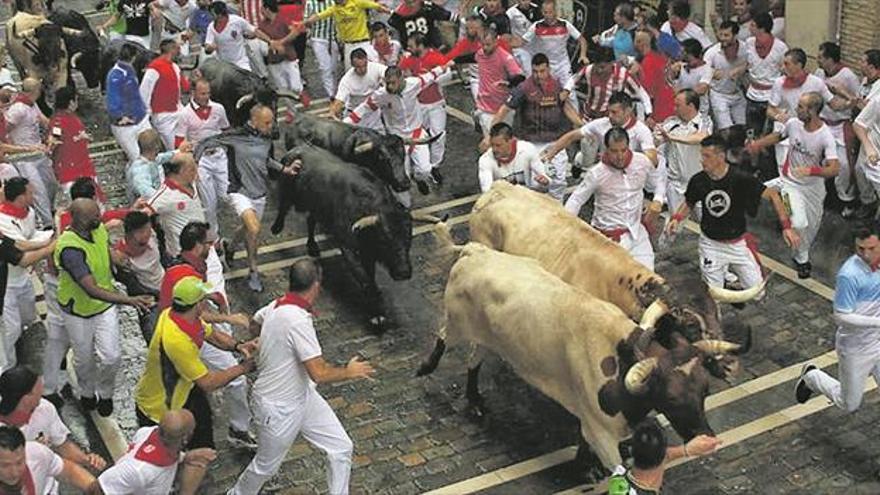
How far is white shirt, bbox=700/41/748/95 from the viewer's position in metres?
17.7

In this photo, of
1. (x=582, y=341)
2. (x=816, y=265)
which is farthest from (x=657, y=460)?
(x=816, y=265)

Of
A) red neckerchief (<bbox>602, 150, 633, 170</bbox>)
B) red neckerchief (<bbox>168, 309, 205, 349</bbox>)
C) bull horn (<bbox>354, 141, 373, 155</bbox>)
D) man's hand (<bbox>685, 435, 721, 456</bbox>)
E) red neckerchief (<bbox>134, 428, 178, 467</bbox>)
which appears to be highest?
red neckerchief (<bbox>168, 309, 205, 349</bbox>)

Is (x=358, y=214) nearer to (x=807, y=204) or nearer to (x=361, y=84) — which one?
(x=361, y=84)

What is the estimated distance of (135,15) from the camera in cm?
2078

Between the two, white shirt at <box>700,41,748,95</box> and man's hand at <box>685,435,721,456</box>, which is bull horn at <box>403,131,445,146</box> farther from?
man's hand at <box>685,435,721,456</box>

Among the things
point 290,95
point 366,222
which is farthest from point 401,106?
point 366,222

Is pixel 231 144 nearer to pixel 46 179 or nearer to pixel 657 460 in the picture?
pixel 46 179

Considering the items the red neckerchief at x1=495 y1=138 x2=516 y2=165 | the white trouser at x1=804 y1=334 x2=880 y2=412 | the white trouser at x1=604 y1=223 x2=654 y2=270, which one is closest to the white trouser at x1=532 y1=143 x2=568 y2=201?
the red neckerchief at x1=495 y1=138 x2=516 y2=165

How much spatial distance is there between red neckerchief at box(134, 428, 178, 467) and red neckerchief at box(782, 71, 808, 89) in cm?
985

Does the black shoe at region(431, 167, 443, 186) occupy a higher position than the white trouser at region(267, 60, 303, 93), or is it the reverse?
the white trouser at region(267, 60, 303, 93)

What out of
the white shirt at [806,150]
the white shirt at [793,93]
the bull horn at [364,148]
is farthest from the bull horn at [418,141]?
the white shirt at [806,150]

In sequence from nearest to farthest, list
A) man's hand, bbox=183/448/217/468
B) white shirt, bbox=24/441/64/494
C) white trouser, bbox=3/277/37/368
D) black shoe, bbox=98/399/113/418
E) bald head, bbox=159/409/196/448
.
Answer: white shirt, bbox=24/441/64/494
bald head, bbox=159/409/196/448
man's hand, bbox=183/448/217/468
black shoe, bbox=98/399/113/418
white trouser, bbox=3/277/37/368

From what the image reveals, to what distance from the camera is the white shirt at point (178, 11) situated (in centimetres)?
2181

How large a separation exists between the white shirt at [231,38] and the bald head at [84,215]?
351 inches
